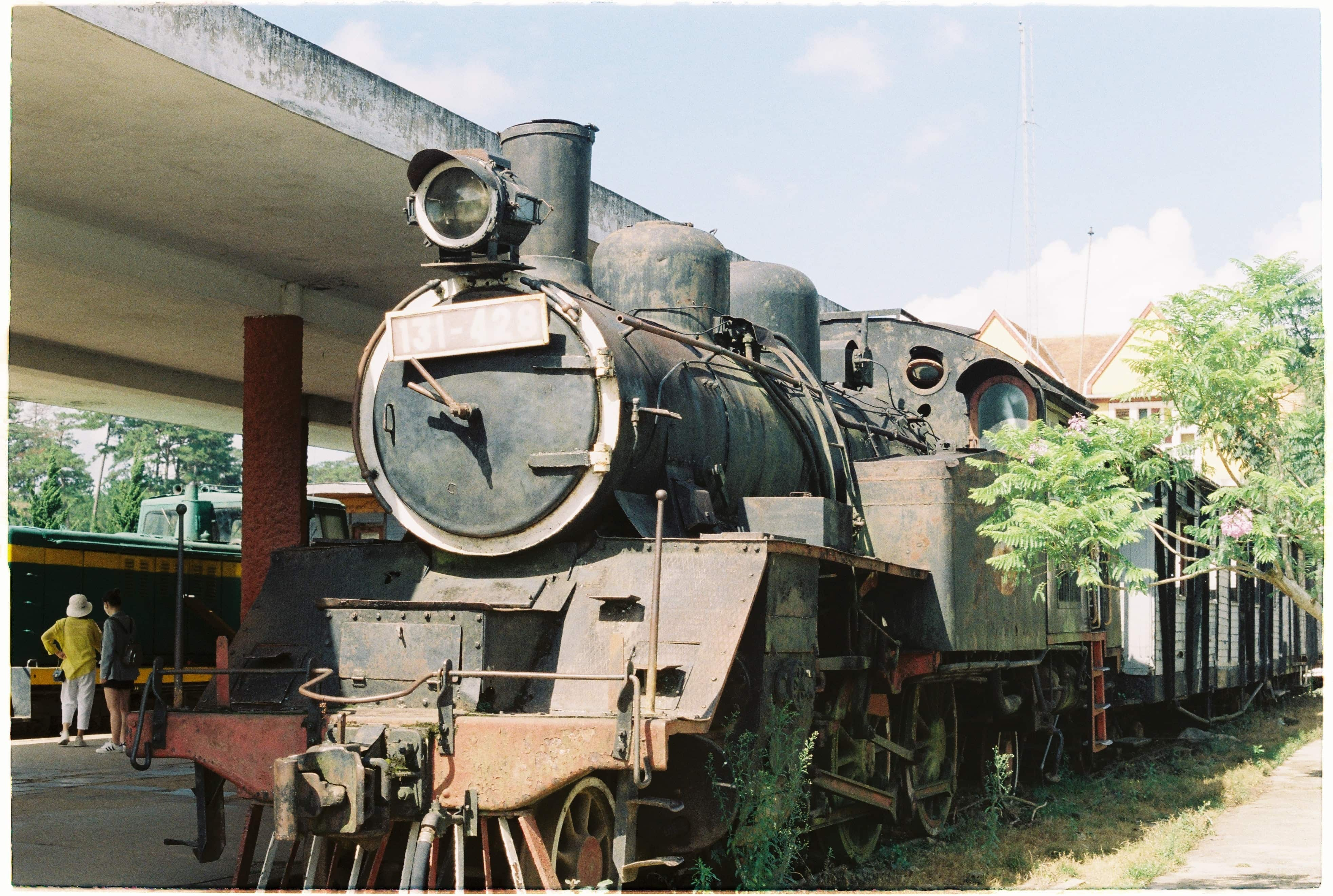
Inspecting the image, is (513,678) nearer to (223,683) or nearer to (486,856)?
(486,856)

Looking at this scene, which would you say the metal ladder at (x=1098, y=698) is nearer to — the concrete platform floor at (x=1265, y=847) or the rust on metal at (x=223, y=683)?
the concrete platform floor at (x=1265, y=847)

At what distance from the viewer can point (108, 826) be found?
313 inches

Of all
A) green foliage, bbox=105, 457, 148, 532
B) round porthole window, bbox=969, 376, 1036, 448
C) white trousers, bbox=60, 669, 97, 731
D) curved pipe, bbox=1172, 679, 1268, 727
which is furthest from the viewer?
green foliage, bbox=105, 457, 148, 532

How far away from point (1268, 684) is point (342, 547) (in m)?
16.0

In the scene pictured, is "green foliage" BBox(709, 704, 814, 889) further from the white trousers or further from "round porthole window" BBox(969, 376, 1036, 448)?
the white trousers

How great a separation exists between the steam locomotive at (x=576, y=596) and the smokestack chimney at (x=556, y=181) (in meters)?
0.02

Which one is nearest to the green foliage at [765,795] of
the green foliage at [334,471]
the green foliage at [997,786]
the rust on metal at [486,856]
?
the rust on metal at [486,856]

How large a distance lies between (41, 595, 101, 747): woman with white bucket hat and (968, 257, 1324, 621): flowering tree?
9509 mm

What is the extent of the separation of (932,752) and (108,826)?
4.87m

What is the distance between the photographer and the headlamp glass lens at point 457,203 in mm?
5734

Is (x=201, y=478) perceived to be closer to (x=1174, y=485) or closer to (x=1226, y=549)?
(x=1174, y=485)

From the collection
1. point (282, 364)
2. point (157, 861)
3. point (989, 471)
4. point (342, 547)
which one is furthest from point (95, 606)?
point (989, 471)

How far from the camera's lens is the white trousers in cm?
1306

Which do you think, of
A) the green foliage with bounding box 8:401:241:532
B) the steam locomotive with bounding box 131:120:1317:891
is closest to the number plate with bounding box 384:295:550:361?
the steam locomotive with bounding box 131:120:1317:891
